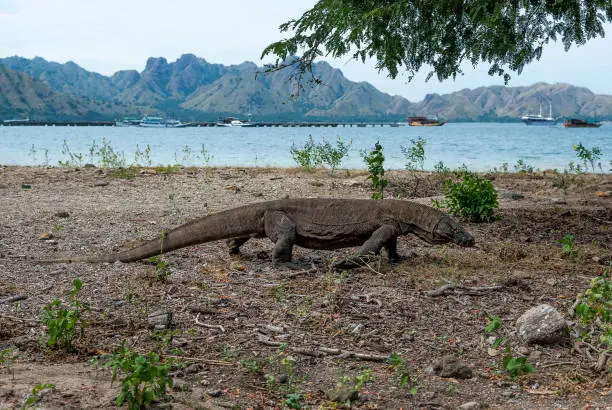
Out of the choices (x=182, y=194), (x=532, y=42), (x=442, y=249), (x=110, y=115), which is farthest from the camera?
(x=110, y=115)

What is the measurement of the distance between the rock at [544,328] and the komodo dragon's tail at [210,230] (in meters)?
2.80

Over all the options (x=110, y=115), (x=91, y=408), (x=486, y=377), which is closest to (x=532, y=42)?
(x=486, y=377)

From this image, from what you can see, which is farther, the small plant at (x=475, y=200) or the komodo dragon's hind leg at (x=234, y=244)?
the small plant at (x=475, y=200)

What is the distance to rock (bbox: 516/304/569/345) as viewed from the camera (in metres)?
4.05

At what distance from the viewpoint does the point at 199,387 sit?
3186mm

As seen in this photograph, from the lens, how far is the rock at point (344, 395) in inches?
120

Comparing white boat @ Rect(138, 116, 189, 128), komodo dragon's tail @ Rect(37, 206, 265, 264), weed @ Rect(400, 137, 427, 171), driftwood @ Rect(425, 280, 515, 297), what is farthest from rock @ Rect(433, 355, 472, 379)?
white boat @ Rect(138, 116, 189, 128)

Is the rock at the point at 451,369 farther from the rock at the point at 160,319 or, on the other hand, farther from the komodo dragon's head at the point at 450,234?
the komodo dragon's head at the point at 450,234

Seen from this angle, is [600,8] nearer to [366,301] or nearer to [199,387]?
[366,301]

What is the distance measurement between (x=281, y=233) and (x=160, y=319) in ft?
6.86

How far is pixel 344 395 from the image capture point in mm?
3049

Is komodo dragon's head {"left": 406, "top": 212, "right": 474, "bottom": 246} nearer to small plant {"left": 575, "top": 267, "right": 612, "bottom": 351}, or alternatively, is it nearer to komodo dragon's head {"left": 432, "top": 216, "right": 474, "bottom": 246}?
komodo dragon's head {"left": 432, "top": 216, "right": 474, "bottom": 246}

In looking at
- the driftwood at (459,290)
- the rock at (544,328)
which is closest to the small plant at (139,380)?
the rock at (544,328)

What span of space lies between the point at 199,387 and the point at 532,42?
22.1ft
